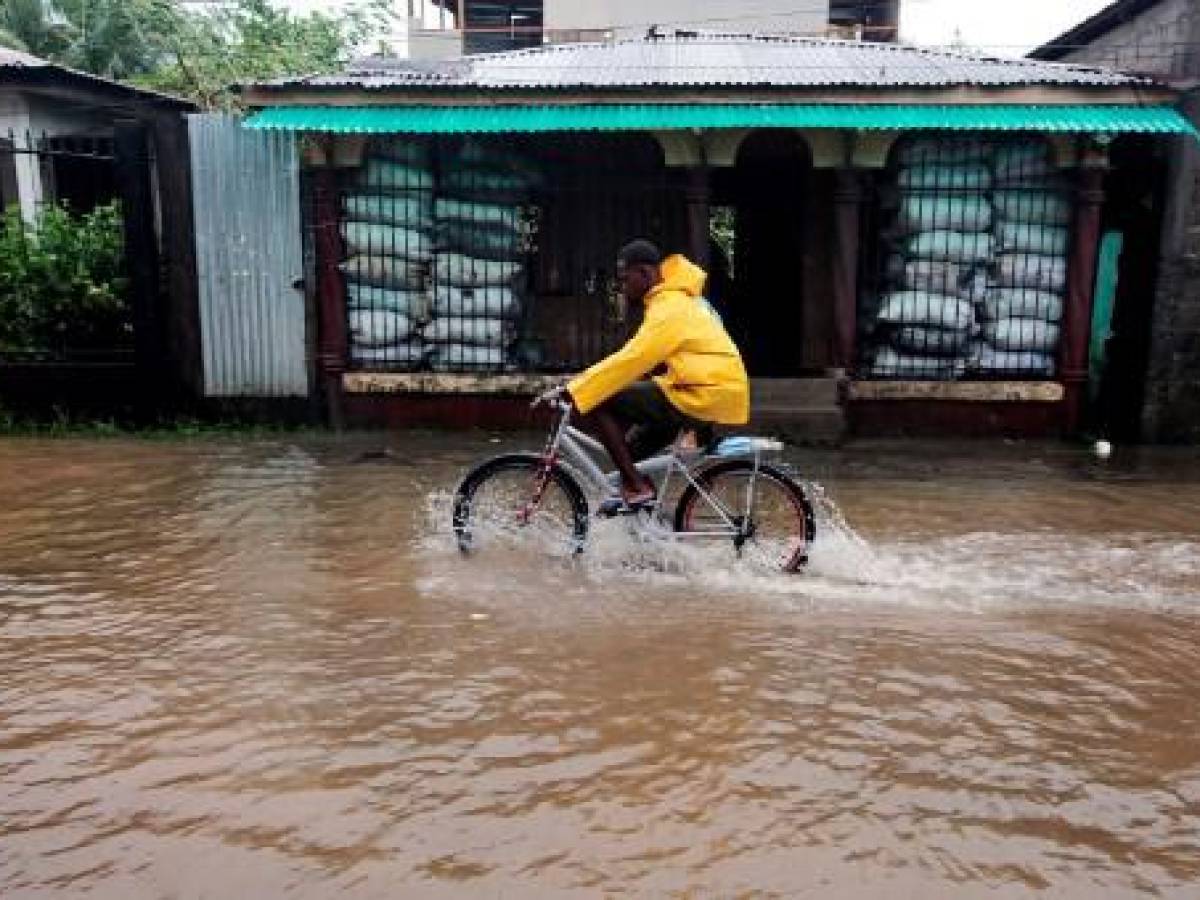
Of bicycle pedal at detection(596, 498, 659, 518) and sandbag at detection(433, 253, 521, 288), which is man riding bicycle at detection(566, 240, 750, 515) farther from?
sandbag at detection(433, 253, 521, 288)

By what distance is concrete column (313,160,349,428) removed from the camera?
9.96 metres

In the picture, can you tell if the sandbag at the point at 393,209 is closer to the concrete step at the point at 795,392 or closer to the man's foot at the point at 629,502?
the concrete step at the point at 795,392

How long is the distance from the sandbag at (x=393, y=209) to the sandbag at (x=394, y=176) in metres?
0.07

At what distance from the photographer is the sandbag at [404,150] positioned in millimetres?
10023

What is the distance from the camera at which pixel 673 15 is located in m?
27.7

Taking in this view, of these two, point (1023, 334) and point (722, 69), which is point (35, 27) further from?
point (1023, 334)

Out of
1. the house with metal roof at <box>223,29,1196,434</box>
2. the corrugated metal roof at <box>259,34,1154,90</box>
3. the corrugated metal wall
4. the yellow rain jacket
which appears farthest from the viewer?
the corrugated metal wall

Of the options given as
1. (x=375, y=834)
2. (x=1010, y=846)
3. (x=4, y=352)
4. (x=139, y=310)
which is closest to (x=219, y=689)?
(x=375, y=834)

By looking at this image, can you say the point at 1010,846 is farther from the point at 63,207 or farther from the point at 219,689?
the point at 63,207

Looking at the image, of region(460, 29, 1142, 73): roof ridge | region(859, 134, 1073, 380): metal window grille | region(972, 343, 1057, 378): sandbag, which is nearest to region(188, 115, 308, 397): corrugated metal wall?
region(460, 29, 1142, 73): roof ridge

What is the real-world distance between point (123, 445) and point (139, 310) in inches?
53.2

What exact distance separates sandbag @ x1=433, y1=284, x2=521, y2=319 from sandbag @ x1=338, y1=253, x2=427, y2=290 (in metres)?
0.24

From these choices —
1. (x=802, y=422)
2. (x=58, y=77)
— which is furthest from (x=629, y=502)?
(x=58, y=77)

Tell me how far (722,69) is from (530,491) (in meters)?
5.49
